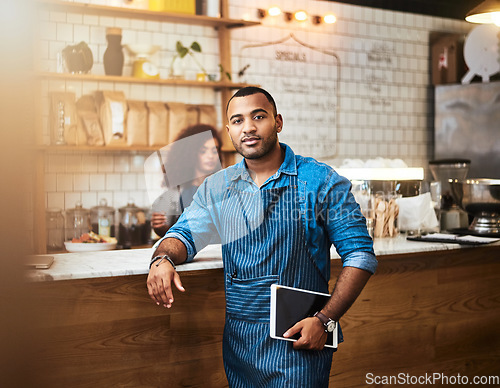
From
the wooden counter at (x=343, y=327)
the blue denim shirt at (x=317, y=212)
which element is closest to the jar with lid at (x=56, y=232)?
the wooden counter at (x=343, y=327)

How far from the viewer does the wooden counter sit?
1.98 meters

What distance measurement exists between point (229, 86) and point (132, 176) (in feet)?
3.54

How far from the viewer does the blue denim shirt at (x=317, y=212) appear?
6.06 ft

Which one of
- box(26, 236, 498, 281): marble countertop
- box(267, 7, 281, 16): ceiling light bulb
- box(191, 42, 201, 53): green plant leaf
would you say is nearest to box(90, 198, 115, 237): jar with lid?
box(191, 42, 201, 53): green plant leaf

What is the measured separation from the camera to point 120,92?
4.25 metres

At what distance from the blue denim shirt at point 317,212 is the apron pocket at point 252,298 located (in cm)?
19

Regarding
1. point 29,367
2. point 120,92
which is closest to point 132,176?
point 120,92

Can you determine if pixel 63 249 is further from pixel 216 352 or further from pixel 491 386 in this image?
pixel 491 386

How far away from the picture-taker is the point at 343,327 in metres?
2.58

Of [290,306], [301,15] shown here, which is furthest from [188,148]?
[290,306]

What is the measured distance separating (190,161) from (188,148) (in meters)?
0.33

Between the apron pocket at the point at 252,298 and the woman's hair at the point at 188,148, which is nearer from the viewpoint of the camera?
the apron pocket at the point at 252,298

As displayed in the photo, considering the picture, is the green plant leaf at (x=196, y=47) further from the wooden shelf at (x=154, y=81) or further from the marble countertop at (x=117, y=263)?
the marble countertop at (x=117, y=263)

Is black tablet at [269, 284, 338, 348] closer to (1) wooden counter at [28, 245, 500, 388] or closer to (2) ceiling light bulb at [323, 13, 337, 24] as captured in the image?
(1) wooden counter at [28, 245, 500, 388]
